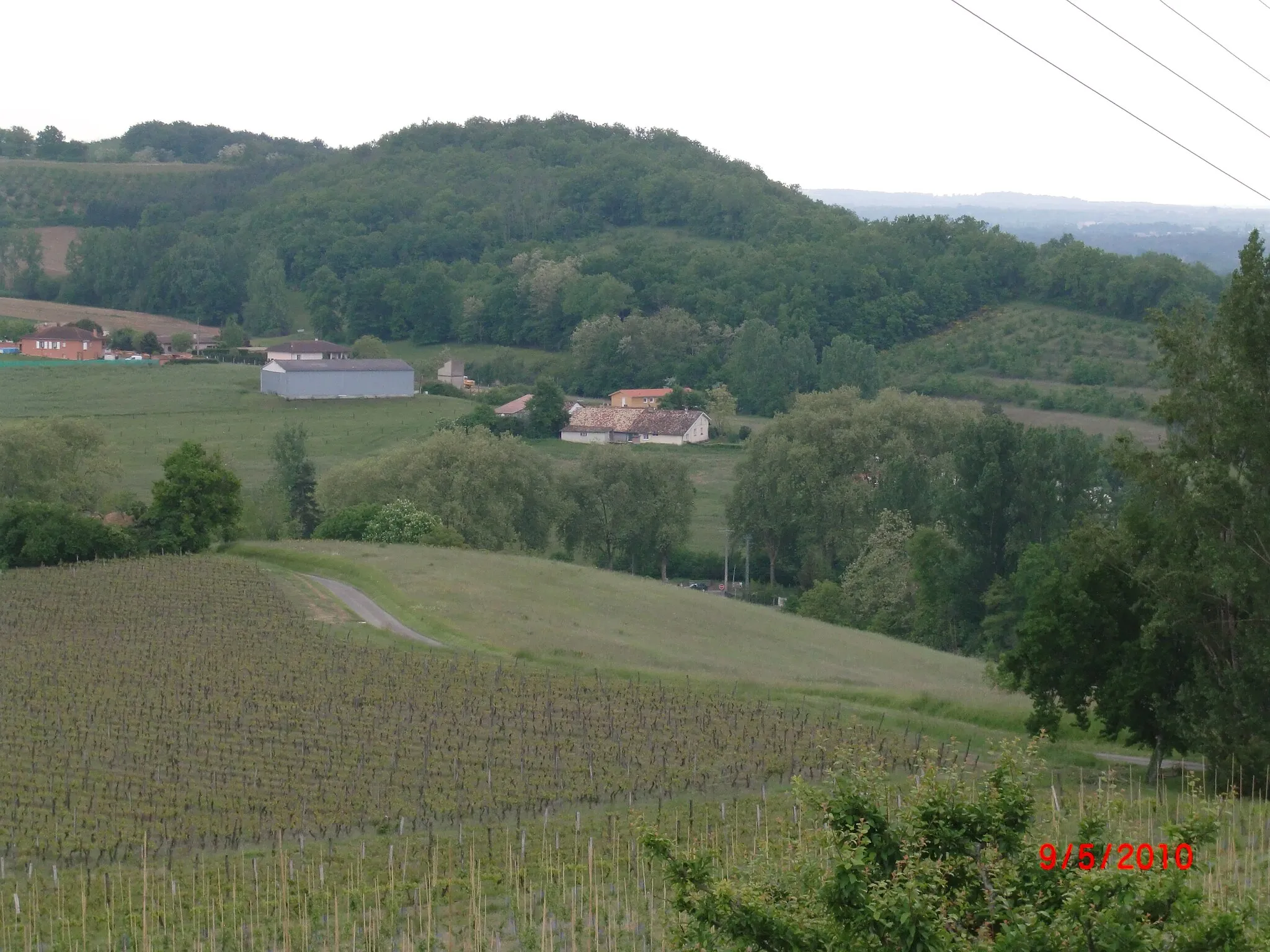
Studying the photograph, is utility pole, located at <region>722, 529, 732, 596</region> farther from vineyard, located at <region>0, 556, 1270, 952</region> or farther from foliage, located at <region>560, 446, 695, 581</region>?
vineyard, located at <region>0, 556, 1270, 952</region>

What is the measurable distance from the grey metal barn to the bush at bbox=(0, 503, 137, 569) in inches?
1856

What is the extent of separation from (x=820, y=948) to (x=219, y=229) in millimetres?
186059

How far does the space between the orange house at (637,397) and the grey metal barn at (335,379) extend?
17809 mm

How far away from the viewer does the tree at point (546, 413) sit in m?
97.9

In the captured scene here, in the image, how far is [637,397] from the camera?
114062mm

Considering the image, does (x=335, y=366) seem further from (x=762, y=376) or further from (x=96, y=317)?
(x=96, y=317)

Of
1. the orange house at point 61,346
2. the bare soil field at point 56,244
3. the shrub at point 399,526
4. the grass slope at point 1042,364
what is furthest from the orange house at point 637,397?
the bare soil field at point 56,244

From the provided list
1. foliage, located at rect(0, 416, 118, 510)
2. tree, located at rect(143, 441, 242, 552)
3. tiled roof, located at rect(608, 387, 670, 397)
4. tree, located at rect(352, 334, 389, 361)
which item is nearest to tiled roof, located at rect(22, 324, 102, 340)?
tree, located at rect(352, 334, 389, 361)

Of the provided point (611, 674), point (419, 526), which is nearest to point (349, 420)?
point (419, 526)

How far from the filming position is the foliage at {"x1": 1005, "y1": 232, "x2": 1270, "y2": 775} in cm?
2303

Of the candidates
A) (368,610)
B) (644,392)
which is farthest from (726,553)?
(644,392)

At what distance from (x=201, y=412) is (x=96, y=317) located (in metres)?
53.3

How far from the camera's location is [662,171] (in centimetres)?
19062

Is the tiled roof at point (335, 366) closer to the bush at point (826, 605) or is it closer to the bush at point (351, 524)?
the bush at point (351, 524)
